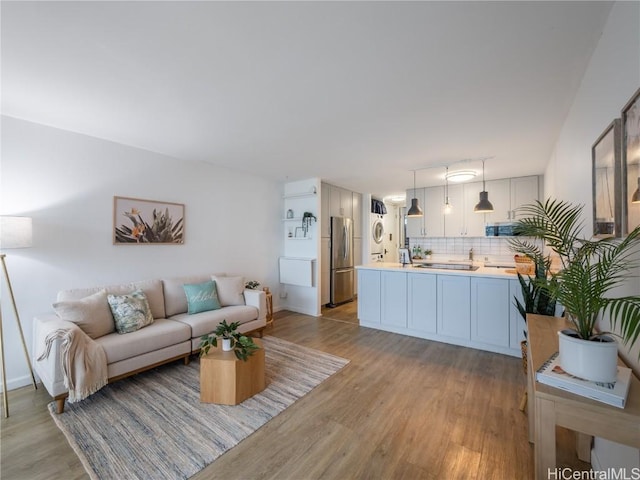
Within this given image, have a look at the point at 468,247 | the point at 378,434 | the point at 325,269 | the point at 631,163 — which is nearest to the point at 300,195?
the point at 325,269

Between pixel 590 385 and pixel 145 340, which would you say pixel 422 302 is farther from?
pixel 145 340

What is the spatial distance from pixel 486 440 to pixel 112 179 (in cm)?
428

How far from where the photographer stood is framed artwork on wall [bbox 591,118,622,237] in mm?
1243

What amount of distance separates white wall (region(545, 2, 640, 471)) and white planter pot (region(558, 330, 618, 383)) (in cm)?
26

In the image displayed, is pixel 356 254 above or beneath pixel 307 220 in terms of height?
beneath

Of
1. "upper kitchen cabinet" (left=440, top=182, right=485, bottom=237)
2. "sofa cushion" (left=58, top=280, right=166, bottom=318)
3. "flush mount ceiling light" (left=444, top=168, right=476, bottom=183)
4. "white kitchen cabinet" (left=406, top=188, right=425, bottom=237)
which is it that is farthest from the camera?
"white kitchen cabinet" (left=406, top=188, right=425, bottom=237)

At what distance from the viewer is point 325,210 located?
5.27 metres

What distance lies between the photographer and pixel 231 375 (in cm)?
219

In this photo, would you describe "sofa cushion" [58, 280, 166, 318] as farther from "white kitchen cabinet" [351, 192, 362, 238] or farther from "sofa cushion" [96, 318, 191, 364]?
"white kitchen cabinet" [351, 192, 362, 238]

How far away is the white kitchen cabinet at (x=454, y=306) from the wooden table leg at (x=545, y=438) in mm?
2553

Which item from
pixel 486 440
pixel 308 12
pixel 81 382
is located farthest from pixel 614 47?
pixel 81 382

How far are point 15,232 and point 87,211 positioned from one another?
755 millimetres

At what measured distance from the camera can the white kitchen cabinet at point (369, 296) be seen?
4086 mm

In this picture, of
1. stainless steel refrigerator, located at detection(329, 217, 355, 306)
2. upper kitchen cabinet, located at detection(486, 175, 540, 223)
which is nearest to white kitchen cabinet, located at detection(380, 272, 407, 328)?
stainless steel refrigerator, located at detection(329, 217, 355, 306)
